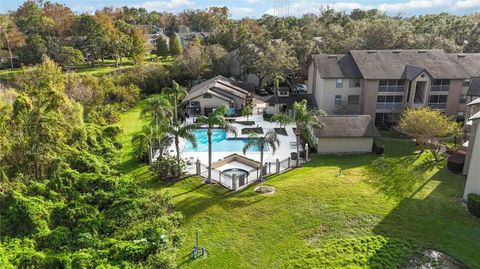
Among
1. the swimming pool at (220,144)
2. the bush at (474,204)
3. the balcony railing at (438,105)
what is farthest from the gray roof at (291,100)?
the bush at (474,204)

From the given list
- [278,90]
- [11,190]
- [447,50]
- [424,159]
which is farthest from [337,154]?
[447,50]

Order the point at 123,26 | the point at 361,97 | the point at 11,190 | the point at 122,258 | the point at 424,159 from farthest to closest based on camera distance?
the point at 123,26 → the point at 361,97 → the point at 424,159 → the point at 11,190 → the point at 122,258

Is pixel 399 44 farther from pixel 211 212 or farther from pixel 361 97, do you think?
pixel 211 212

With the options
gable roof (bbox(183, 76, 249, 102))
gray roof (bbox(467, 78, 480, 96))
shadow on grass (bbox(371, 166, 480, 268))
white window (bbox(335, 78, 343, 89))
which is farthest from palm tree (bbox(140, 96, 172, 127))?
gray roof (bbox(467, 78, 480, 96))

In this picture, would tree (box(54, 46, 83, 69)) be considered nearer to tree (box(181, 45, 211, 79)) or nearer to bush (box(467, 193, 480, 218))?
tree (box(181, 45, 211, 79))

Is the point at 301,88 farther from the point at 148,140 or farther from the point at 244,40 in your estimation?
the point at 148,140

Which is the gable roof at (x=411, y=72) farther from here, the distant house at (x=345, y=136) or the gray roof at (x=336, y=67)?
the distant house at (x=345, y=136)
